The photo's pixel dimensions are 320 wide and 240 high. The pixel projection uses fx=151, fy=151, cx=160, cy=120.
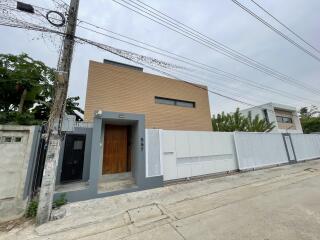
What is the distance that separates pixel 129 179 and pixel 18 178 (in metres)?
3.79

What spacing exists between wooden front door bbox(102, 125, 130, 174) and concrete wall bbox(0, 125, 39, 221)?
9.46ft

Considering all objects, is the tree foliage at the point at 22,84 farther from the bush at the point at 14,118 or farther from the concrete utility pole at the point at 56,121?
the concrete utility pole at the point at 56,121

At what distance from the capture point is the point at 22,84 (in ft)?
19.6

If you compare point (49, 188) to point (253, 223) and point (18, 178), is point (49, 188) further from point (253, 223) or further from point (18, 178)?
point (253, 223)

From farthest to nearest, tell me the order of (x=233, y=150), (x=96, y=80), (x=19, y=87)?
(x=96, y=80)
(x=233, y=150)
(x=19, y=87)

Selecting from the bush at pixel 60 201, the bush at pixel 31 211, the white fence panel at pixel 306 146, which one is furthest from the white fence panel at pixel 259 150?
the bush at pixel 31 211

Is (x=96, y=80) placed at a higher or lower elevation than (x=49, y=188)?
higher

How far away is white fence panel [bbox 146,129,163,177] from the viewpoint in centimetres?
614

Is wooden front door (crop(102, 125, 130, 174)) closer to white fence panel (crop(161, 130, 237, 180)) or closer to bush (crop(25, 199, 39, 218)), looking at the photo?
white fence panel (crop(161, 130, 237, 180))

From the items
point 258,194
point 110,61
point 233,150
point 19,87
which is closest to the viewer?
point 258,194

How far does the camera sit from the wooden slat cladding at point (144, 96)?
31.4 ft

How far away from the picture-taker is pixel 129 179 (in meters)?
6.72

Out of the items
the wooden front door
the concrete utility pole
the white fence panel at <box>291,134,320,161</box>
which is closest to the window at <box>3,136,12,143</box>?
the concrete utility pole

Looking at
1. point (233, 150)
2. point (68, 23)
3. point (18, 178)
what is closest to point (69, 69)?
point (68, 23)
